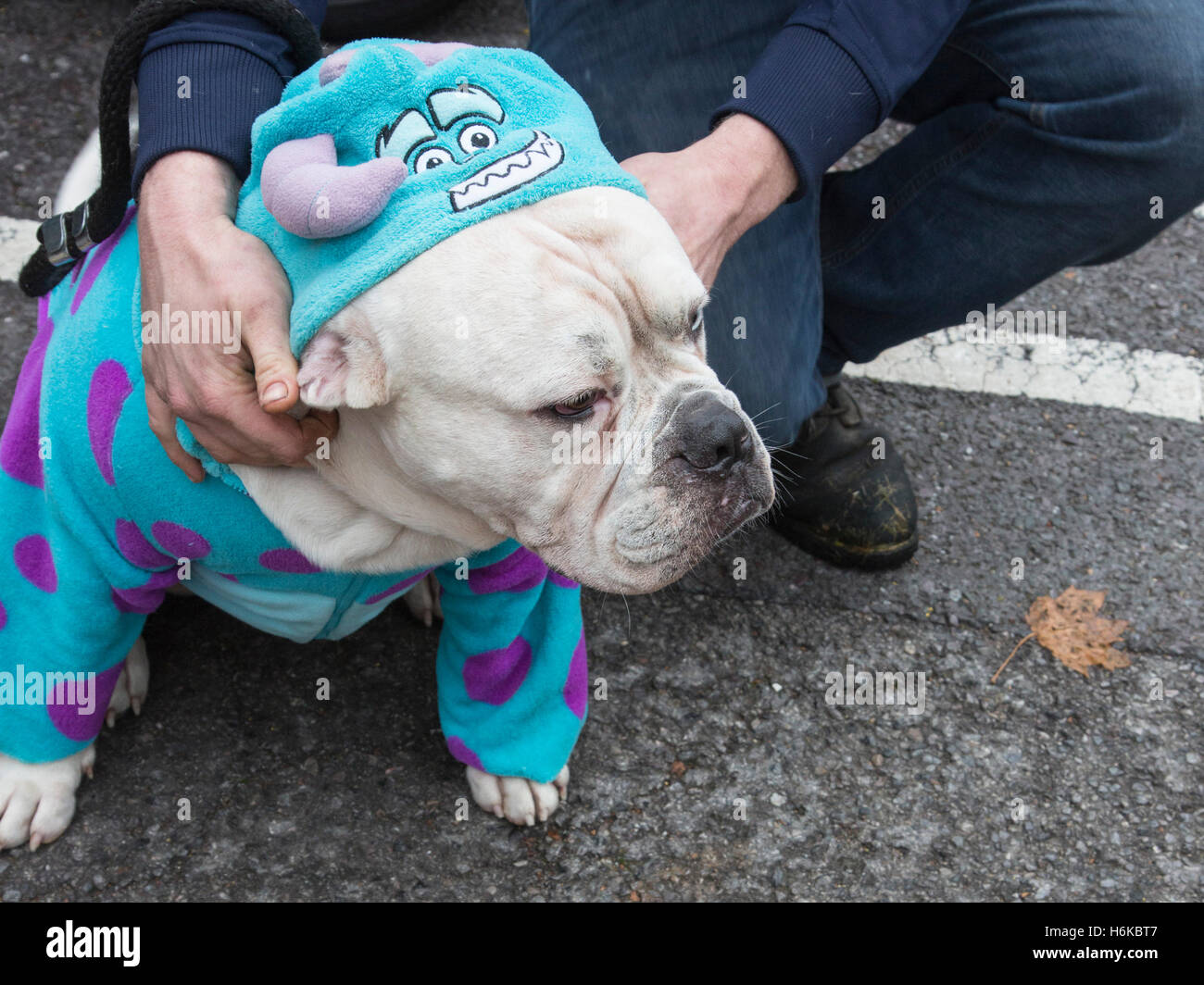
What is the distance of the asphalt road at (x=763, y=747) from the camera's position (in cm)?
186

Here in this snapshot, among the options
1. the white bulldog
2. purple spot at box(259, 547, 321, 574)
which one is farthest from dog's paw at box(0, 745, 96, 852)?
the white bulldog

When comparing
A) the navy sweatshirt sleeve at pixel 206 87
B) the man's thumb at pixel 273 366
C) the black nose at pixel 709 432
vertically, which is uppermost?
the navy sweatshirt sleeve at pixel 206 87

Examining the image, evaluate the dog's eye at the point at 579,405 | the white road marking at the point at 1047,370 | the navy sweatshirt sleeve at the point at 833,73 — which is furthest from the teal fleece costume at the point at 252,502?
the white road marking at the point at 1047,370

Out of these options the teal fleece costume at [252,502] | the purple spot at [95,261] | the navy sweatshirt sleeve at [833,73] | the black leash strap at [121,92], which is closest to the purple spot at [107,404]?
the teal fleece costume at [252,502]

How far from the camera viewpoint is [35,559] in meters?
1.71

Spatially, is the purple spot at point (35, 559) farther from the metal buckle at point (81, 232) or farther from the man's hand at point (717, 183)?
the man's hand at point (717, 183)

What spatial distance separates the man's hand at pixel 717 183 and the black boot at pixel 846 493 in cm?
66

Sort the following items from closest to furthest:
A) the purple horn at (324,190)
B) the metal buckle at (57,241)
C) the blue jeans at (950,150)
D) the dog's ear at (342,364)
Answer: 1. the purple horn at (324,190)
2. the dog's ear at (342,364)
3. the metal buckle at (57,241)
4. the blue jeans at (950,150)

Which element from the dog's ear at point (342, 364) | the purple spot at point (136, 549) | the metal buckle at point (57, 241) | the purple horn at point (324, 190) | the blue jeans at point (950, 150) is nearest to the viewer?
the purple horn at point (324, 190)

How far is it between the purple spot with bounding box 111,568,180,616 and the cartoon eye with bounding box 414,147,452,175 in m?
0.78

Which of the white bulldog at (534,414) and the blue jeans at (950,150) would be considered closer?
the white bulldog at (534,414)

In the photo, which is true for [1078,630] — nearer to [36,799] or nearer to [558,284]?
[558,284]

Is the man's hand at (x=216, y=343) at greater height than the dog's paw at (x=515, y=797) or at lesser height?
greater
